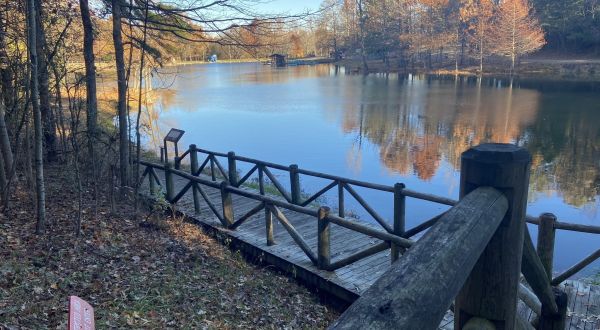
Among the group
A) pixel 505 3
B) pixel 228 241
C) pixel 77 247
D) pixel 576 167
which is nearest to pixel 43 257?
pixel 77 247

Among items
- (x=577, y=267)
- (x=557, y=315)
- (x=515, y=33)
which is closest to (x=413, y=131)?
(x=577, y=267)

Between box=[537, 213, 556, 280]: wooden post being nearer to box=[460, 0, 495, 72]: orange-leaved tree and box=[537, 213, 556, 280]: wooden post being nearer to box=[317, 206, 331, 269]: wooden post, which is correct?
box=[317, 206, 331, 269]: wooden post

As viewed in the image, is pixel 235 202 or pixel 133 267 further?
pixel 235 202

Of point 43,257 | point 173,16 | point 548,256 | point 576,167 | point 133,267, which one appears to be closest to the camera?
point 548,256

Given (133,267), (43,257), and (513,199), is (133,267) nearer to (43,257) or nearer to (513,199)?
(43,257)

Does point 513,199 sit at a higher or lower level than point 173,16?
lower

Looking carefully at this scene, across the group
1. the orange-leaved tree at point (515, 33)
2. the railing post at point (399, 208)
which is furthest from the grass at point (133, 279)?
the orange-leaved tree at point (515, 33)

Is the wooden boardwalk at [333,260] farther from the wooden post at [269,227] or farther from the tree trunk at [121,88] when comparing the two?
the tree trunk at [121,88]

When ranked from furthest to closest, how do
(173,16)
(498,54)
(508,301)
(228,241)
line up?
(498,54) < (173,16) < (228,241) < (508,301)

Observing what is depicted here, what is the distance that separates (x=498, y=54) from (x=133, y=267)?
58.1 meters

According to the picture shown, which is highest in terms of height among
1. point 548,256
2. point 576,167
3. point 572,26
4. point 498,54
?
point 572,26

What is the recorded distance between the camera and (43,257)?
5.51 m

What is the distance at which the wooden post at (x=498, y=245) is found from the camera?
1.51 metres

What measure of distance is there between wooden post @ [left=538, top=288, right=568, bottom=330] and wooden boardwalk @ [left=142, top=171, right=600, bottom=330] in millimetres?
1982
